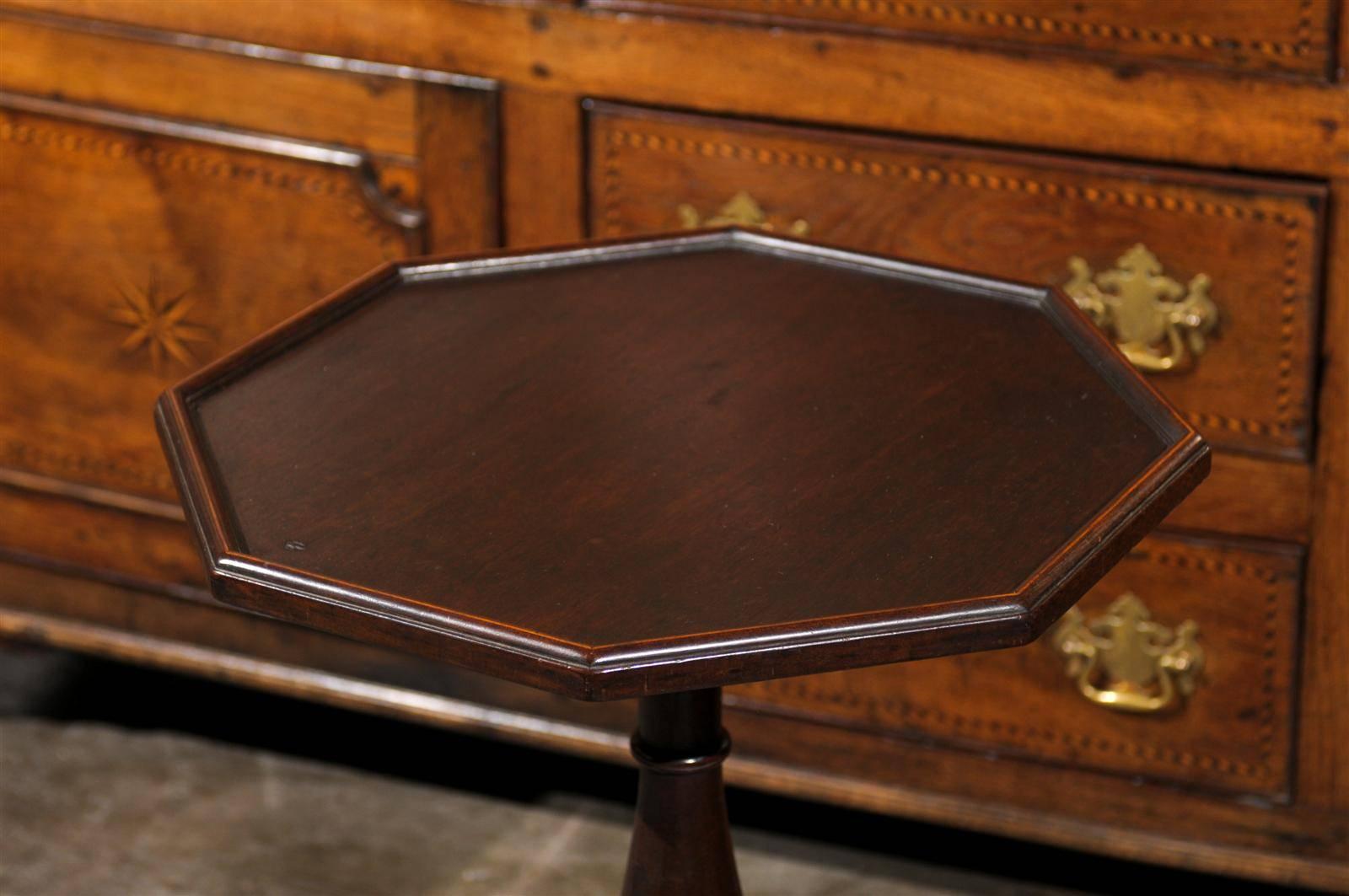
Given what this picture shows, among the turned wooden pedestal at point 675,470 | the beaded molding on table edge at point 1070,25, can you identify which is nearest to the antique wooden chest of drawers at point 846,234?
the beaded molding on table edge at point 1070,25

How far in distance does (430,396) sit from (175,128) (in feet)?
3.37

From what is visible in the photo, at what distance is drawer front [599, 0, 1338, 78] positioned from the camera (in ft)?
6.84

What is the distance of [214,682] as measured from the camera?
123 inches

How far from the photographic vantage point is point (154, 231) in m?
2.64

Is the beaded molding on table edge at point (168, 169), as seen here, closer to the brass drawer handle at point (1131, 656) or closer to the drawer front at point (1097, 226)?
the drawer front at point (1097, 226)

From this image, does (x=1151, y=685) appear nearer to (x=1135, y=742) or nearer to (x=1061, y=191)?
(x=1135, y=742)

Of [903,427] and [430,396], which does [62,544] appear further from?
[903,427]

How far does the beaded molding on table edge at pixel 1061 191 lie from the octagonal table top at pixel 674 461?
0.36 meters

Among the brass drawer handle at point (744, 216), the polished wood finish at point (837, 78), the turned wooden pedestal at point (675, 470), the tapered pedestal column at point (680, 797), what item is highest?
the polished wood finish at point (837, 78)

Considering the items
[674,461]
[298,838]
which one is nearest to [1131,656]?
[674,461]

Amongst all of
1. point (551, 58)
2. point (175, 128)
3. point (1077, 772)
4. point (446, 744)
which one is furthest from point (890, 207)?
point (446, 744)

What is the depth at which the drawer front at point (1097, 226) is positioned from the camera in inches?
85.7

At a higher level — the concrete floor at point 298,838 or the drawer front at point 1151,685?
the drawer front at point 1151,685

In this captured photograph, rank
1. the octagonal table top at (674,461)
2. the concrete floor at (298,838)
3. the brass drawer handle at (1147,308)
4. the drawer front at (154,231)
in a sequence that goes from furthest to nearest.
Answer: the concrete floor at (298,838), the drawer front at (154,231), the brass drawer handle at (1147,308), the octagonal table top at (674,461)
